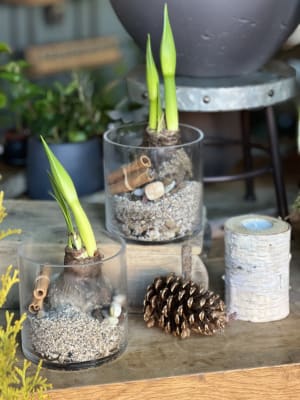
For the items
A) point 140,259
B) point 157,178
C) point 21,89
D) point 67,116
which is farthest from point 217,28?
point 21,89

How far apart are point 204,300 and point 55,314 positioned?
0.19 metres

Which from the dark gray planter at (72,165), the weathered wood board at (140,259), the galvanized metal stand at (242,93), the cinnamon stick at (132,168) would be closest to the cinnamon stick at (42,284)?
the weathered wood board at (140,259)

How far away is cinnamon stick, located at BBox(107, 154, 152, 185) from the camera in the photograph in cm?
120

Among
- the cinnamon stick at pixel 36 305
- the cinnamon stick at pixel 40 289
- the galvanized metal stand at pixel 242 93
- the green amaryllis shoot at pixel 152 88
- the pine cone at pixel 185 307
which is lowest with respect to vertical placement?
the pine cone at pixel 185 307

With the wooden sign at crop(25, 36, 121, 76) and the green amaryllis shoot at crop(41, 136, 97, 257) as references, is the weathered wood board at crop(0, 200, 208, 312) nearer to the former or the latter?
the green amaryllis shoot at crop(41, 136, 97, 257)

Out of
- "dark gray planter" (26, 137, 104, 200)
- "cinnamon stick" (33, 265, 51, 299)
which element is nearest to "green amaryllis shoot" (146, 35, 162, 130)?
"cinnamon stick" (33, 265, 51, 299)

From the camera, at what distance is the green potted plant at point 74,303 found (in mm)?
Result: 1056

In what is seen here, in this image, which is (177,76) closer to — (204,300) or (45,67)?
(204,300)

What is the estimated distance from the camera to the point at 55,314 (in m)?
1.06

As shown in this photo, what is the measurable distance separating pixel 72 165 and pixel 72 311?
1.94ft

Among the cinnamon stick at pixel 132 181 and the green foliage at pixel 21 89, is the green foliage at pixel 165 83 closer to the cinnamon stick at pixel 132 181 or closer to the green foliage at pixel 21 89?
the cinnamon stick at pixel 132 181

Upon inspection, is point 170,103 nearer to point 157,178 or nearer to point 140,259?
point 157,178

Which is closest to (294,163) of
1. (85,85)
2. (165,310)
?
(85,85)

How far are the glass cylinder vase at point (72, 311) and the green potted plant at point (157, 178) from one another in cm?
13
